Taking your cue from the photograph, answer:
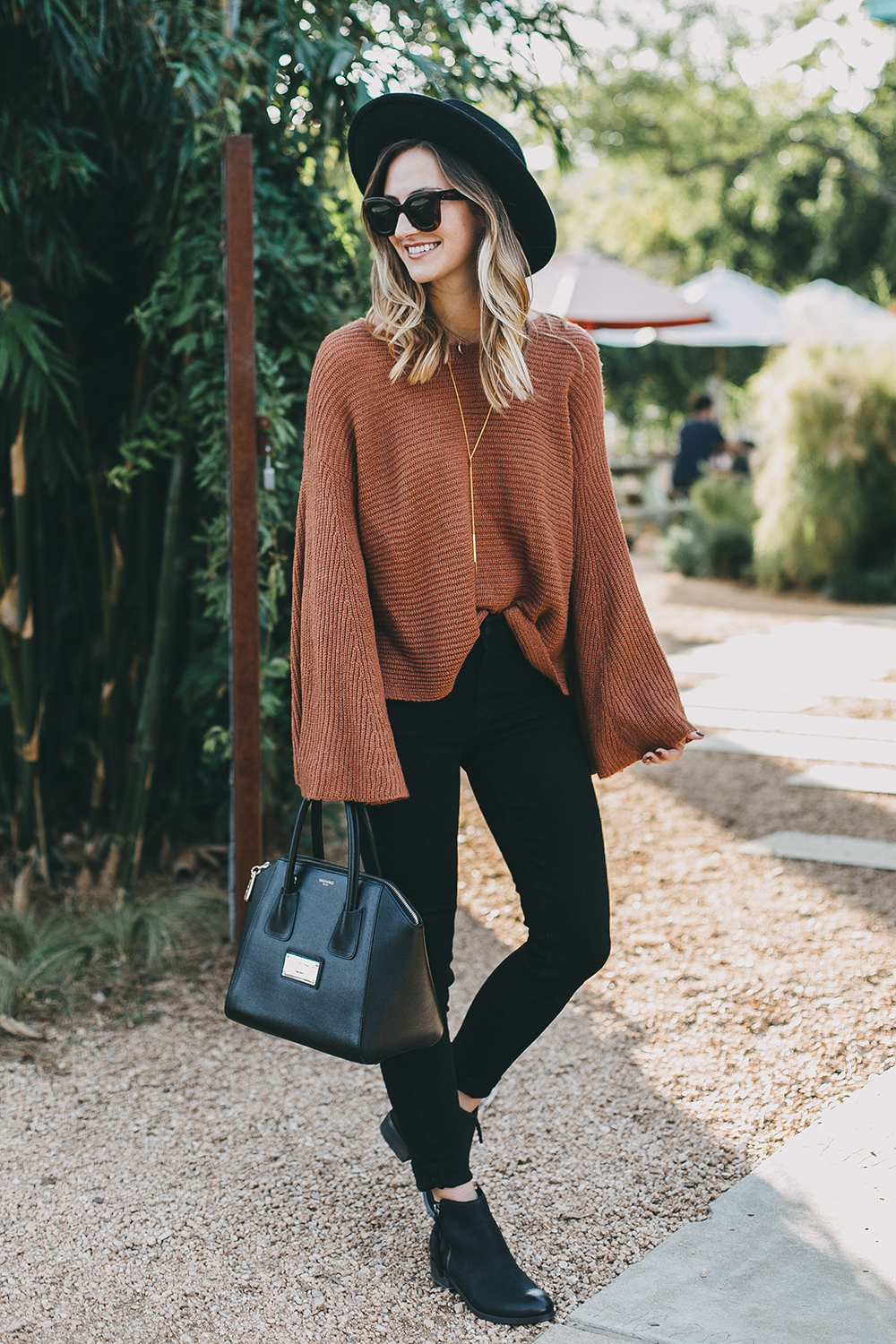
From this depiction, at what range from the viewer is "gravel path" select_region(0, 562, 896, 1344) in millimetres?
2082

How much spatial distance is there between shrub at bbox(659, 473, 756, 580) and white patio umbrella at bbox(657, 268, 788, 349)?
3226 mm

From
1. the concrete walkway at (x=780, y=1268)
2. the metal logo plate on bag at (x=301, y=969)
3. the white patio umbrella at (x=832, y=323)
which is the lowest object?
the concrete walkway at (x=780, y=1268)

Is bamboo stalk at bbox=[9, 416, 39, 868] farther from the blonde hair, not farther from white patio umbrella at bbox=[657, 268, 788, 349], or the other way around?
white patio umbrella at bbox=[657, 268, 788, 349]

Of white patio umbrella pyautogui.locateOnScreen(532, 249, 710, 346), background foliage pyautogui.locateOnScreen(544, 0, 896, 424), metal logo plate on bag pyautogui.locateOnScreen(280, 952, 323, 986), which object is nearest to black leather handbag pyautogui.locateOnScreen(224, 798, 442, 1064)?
metal logo plate on bag pyautogui.locateOnScreen(280, 952, 323, 986)

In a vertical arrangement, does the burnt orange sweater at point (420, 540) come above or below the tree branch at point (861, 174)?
below

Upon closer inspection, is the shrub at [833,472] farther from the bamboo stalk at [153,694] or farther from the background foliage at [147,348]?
the bamboo stalk at [153,694]

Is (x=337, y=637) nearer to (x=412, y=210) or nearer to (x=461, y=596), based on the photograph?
(x=461, y=596)

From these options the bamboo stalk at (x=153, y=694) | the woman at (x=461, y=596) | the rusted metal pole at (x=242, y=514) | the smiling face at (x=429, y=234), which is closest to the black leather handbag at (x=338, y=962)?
the woman at (x=461, y=596)

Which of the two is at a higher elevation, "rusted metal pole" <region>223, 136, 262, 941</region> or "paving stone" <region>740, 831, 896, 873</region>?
"rusted metal pole" <region>223, 136, 262, 941</region>

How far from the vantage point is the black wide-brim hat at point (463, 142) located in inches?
75.1

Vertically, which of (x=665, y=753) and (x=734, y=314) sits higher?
(x=734, y=314)

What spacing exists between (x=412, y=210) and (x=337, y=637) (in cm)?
62

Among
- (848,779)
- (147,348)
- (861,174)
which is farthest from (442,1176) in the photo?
(861,174)

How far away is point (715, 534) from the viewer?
11.1 m
